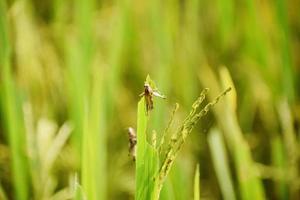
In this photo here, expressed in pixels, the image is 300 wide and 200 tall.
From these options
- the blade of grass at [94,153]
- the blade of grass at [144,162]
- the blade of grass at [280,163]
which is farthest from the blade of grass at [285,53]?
the blade of grass at [144,162]

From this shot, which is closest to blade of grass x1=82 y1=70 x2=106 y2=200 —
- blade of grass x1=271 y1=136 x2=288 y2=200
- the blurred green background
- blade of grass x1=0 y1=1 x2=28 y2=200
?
the blurred green background

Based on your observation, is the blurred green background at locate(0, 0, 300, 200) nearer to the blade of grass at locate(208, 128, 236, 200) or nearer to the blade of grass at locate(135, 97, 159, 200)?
the blade of grass at locate(208, 128, 236, 200)

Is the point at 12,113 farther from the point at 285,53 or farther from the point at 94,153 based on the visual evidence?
the point at 285,53

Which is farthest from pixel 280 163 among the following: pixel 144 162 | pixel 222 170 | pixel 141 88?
pixel 144 162

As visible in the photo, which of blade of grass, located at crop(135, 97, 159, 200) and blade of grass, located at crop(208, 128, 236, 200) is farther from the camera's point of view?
blade of grass, located at crop(208, 128, 236, 200)

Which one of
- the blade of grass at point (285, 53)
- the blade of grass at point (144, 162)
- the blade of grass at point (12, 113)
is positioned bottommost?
the blade of grass at point (144, 162)

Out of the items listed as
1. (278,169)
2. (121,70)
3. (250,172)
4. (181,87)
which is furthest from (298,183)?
(121,70)

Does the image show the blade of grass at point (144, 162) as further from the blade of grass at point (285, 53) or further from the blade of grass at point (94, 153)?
the blade of grass at point (285, 53)

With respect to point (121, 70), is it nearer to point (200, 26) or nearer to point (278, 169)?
point (200, 26)
